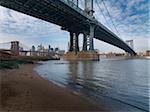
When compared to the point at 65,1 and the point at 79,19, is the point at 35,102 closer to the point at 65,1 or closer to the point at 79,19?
the point at 65,1

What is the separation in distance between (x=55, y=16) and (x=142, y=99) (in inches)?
2298

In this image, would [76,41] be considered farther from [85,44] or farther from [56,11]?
[56,11]

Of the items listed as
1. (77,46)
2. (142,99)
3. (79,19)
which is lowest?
(142,99)

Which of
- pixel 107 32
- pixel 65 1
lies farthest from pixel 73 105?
pixel 107 32

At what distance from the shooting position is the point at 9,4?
171ft

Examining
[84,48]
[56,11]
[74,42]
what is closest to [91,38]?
[84,48]

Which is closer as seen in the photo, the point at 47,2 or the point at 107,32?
the point at 47,2

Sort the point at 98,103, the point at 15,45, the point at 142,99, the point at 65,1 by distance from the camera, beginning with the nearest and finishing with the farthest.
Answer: the point at 98,103
the point at 142,99
the point at 65,1
the point at 15,45

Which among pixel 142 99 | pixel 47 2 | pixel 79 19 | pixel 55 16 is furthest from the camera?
pixel 79 19

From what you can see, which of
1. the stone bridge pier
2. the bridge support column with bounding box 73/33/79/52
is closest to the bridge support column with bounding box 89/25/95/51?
the stone bridge pier

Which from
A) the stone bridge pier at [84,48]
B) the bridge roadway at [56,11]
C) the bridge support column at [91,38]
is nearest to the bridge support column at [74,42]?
the stone bridge pier at [84,48]

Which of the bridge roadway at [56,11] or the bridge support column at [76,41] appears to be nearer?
the bridge roadway at [56,11]

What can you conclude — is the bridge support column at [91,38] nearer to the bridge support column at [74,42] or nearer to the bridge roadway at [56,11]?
the bridge roadway at [56,11]

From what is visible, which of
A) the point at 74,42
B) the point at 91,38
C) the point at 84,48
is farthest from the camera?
the point at 74,42
